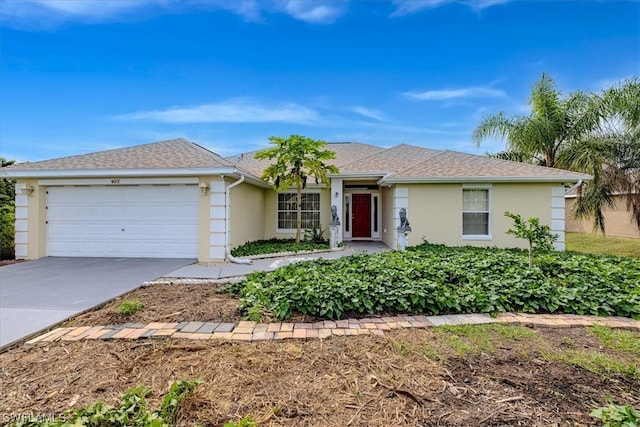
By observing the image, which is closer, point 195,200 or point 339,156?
point 195,200

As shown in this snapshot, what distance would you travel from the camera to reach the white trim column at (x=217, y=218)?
342 inches

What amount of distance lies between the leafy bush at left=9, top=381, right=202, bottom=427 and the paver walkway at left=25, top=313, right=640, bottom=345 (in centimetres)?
121

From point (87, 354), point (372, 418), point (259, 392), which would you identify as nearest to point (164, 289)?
point (87, 354)

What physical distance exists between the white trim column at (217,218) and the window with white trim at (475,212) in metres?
7.83

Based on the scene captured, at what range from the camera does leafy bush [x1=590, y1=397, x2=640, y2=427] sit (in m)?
2.00

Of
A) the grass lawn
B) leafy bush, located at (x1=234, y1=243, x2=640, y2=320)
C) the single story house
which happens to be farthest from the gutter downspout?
the grass lawn

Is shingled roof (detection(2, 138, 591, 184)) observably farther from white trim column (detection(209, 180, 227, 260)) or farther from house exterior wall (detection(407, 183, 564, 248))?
white trim column (detection(209, 180, 227, 260))

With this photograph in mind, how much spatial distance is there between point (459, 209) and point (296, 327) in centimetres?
835

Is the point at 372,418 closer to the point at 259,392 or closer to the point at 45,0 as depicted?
the point at 259,392

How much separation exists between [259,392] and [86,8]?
10365 mm

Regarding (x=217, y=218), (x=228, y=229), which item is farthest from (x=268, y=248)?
(x=217, y=218)

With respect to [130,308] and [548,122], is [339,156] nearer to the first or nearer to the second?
[548,122]

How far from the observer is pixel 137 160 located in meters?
9.33

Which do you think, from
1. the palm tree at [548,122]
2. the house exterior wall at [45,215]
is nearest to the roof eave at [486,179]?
the palm tree at [548,122]
